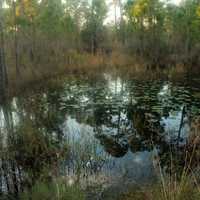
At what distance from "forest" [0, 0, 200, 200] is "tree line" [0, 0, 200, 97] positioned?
3.4 inches

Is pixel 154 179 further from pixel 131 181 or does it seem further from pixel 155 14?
pixel 155 14

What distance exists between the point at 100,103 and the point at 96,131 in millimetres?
2668

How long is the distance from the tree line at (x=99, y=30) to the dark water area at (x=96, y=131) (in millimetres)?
5102

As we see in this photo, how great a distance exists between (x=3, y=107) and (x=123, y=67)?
406 inches

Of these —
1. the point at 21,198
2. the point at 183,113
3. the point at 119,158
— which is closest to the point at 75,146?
the point at 119,158

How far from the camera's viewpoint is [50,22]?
19.0 m

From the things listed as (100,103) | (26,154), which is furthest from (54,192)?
(100,103)

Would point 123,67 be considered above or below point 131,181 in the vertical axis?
above

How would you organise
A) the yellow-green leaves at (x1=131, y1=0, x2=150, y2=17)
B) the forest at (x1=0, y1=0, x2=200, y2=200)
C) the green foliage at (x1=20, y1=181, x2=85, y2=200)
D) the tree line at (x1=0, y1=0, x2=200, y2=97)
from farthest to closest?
1. the yellow-green leaves at (x1=131, y1=0, x2=150, y2=17)
2. the tree line at (x1=0, y1=0, x2=200, y2=97)
3. the forest at (x1=0, y1=0, x2=200, y2=200)
4. the green foliage at (x1=20, y1=181, x2=85, y2=200)

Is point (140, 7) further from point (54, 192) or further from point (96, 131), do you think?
point (54, 192)

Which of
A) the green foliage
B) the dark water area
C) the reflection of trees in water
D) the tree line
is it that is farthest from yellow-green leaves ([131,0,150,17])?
the green foliage

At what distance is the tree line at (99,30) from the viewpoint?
16469 mm

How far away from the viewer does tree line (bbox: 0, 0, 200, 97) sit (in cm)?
1647

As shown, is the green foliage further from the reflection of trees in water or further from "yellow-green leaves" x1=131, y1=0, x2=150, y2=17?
"yellow-green leaves" x1=131, y1=0, x2=150, y2=17
